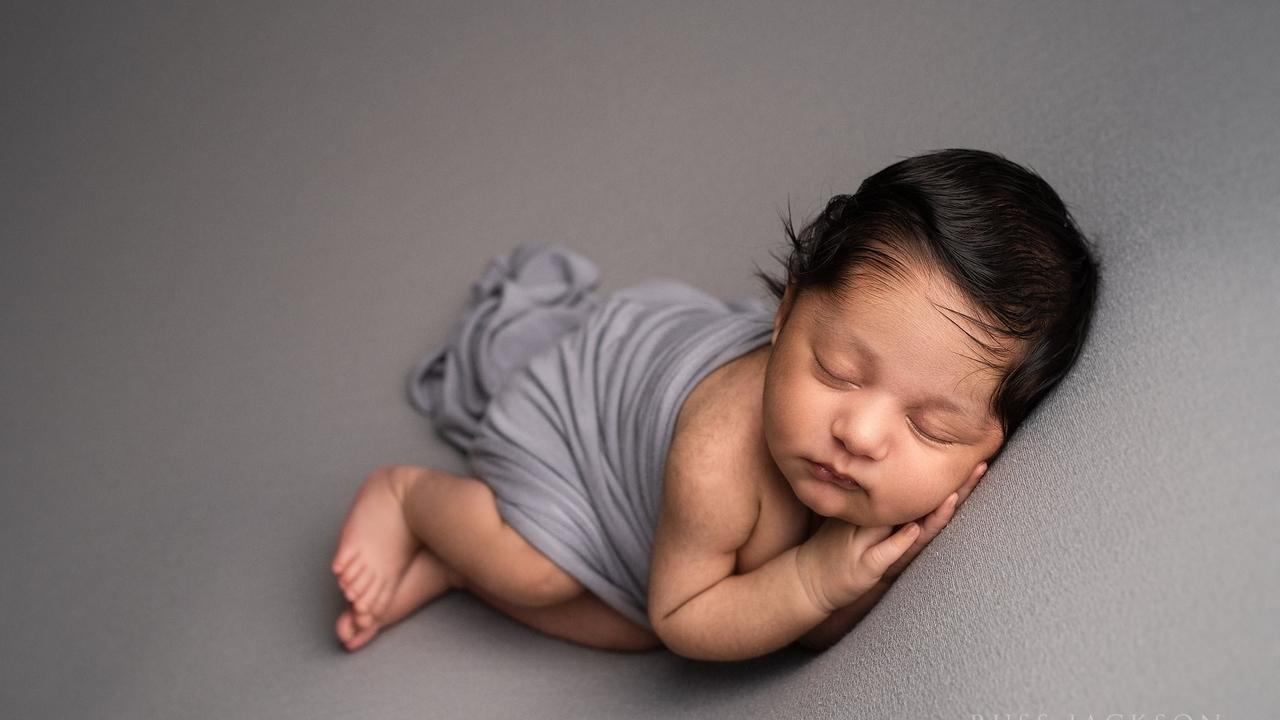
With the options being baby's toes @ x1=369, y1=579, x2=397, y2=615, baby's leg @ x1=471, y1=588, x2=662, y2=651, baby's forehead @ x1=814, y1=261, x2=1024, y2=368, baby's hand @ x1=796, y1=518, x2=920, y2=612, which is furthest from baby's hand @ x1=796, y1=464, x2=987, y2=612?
baby's toes @ x1=369, y1=579, x2=397, y2=615

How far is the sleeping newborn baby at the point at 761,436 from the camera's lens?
898 mm

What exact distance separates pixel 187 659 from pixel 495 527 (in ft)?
1.18

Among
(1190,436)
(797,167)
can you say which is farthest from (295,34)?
(1190,436)

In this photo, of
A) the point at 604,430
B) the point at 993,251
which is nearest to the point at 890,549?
the point at 993,251

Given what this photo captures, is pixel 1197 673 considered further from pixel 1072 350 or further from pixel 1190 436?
pixel 1072 350

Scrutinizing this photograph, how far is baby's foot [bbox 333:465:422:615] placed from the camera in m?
1.23

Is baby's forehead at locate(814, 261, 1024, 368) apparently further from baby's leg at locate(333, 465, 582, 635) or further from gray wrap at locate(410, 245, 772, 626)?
baby's leg at locate(333, 465, 582, 635)

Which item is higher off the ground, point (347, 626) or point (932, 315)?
point (932, 315)

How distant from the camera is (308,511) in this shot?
54.7 inches

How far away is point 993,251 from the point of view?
891 millimetres

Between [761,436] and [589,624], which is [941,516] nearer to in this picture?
[761,436]

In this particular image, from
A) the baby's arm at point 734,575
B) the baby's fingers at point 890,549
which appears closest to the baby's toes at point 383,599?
the baby's arm at point 734,575

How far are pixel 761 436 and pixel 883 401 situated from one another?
0.55 feet

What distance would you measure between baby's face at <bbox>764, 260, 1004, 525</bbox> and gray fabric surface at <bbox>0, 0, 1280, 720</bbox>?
0.05 meters
